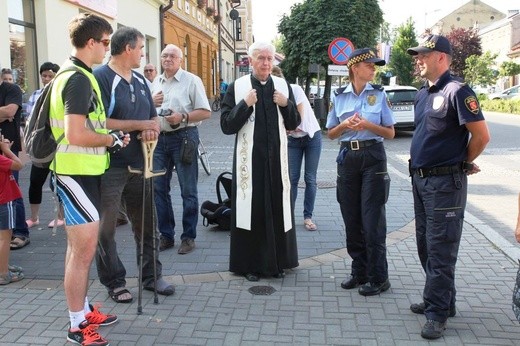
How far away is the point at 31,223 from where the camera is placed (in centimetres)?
636

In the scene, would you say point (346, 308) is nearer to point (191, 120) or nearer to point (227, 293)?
point (227, 293)

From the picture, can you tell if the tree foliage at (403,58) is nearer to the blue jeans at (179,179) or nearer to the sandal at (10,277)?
the blue jeans at (179,179)

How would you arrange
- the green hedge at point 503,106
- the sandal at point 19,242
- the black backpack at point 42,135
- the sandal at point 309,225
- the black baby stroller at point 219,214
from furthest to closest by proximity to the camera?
the green hedge at point 503,106
the sandal at point 309,225
the black baby stroller at point 219,214
the sandal at point 19,242
the black backpack at point 42,135

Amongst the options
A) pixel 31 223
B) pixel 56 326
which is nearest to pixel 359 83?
pixel 56 326

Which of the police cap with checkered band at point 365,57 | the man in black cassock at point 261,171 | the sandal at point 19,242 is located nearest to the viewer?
the police cap with checkered band at point 365,57

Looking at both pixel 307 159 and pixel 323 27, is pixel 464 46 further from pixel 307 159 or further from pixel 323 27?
→ pixel 307 159

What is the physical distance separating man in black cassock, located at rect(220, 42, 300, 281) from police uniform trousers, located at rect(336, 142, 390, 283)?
564mm

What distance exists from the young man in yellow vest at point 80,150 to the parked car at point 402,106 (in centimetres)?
1508

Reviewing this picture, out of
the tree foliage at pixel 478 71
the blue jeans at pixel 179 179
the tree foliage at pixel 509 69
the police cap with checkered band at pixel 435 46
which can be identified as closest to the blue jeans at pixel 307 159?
the blue jeans at pixel 179 179

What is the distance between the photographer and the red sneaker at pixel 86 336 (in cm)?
341

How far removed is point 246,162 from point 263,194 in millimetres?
317

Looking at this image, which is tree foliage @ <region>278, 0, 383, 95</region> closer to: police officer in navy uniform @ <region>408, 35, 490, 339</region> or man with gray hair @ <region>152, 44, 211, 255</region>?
man with gray hair @ <region>152, 44, 211, 255</region>

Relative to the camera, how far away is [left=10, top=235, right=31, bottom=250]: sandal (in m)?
5.56

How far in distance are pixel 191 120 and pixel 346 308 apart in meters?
2.31
